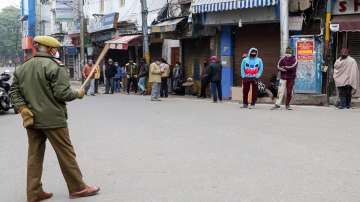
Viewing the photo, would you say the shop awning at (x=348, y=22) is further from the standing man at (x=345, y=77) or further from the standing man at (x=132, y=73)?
the standing man at (x=132, y=73)

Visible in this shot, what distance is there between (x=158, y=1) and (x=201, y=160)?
21973 millimetres

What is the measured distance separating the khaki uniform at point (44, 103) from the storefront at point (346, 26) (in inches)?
506

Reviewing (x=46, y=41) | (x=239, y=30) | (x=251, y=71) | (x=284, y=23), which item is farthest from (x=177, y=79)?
(x=46, y=41)

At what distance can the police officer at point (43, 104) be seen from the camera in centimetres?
568

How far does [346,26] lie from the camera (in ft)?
56.2

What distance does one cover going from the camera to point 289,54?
15102mm

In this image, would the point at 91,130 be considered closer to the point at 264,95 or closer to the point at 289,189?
the point at 289,189

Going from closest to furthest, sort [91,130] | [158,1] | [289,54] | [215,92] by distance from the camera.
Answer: [91,130] → [289,54] → [215,92] → [158,1]

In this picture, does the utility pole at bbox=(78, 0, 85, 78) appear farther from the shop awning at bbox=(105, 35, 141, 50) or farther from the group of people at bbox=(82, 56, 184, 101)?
the group of people at bbox=(82, 56, 184, 101)

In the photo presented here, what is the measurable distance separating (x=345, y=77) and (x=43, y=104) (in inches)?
438

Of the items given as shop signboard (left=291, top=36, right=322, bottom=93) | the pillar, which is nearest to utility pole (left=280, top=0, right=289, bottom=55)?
shop signboard (left=291, top=36, right=322, bottom=93)

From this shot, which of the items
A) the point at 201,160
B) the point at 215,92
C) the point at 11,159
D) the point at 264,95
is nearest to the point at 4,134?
the point at 11,159

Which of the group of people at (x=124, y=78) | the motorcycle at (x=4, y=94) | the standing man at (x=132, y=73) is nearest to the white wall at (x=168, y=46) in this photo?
the group of people at (x=124, y=78)

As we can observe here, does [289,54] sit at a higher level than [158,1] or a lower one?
lower
